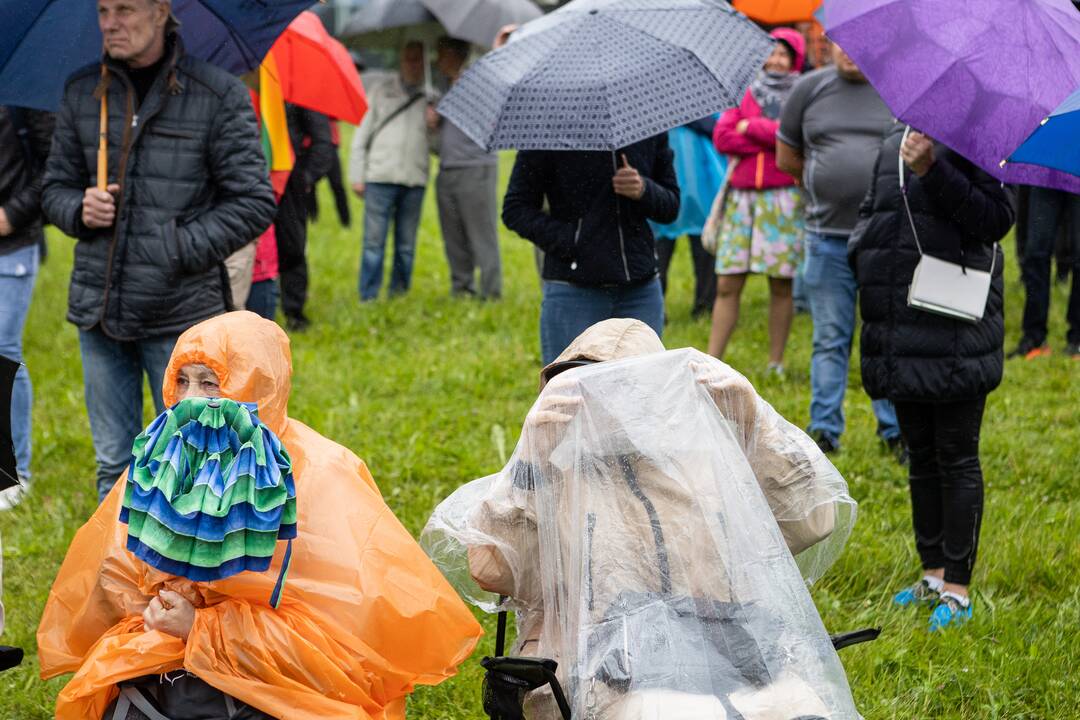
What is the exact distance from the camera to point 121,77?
4.34 metres

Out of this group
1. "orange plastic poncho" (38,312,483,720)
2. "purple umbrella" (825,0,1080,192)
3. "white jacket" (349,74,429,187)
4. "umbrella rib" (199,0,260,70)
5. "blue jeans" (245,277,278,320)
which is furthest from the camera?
"white jacket" (349,74,429,187)

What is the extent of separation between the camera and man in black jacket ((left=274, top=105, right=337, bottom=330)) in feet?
25.0

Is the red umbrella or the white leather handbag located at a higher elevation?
the white leather handbag

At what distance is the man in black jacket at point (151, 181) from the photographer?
4344 mm

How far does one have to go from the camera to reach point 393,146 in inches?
390

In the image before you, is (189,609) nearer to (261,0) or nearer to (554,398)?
(554,398)

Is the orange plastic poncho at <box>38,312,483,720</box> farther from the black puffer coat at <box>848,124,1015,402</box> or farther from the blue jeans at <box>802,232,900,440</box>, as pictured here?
the blue jeans at <box>802,232,900,440</box>

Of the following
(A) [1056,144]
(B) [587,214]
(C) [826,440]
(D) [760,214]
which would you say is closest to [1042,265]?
(D) [760,214]

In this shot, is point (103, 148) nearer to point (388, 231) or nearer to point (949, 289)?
point (949, 289)

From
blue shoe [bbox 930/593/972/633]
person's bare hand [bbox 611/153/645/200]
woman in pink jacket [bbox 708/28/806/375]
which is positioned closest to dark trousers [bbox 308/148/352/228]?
woman in pink jacket [bbox 708/28/806/375]

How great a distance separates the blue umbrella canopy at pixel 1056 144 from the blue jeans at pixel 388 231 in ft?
22.8

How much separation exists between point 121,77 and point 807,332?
213 inches

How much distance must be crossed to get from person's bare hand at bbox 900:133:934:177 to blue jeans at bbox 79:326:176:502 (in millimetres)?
2411

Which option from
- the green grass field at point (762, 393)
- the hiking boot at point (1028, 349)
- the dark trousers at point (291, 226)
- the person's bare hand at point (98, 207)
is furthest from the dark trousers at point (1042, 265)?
the person's bare hand at point (98, 207)
